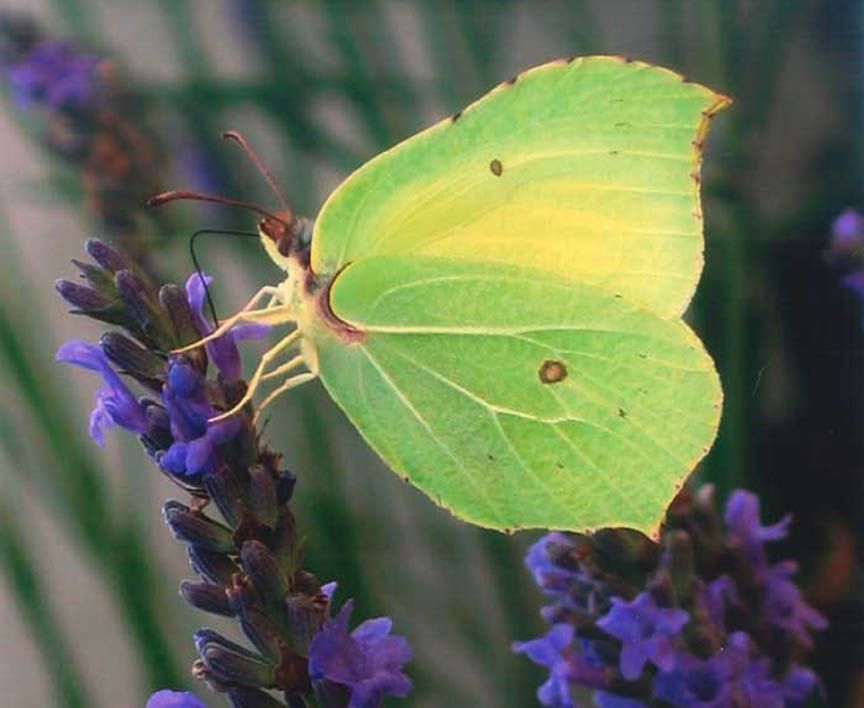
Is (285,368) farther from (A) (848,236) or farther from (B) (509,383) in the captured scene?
(A) (848,236)

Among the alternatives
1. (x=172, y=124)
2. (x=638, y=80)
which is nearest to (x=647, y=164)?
(x=638, y=80)

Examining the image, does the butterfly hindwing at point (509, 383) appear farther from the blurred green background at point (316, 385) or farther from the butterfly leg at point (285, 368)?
the blurred green background at point (316, 385)

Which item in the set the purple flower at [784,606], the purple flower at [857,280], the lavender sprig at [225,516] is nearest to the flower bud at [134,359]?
the lavender sprig at [225,516]

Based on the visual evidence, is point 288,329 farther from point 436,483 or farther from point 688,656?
point 688,656

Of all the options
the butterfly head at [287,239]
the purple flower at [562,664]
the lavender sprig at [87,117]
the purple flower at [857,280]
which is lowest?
the purple flower at [562,664]

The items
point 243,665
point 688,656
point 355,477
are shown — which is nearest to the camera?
point 243,665

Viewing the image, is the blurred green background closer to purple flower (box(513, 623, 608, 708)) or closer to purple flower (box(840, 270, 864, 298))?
purple flower (box(840, 270, 864, 298))
